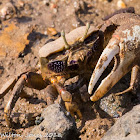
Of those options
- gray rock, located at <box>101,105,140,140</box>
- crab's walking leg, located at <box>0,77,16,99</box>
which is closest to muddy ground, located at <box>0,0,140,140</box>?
crab's walking leg, located at <box>0,77,16,99</box>

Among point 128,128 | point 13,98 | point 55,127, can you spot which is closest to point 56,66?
point 13,98

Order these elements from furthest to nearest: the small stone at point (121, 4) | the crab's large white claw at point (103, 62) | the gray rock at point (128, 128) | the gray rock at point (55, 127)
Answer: the small stone at point (121, 4) < the crab's large white claw at point (103, 62) < the gray rock at point (55, 127) < the gray rock at point (128, 128)

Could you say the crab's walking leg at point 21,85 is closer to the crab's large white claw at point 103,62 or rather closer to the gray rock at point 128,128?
the crab's large white claw at point 103,62

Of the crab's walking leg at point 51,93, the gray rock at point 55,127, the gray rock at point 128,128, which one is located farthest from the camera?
the crab's walking leg at point 51,93

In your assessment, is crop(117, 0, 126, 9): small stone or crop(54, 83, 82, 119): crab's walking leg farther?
crop(117, 0, 126, 9): small stone

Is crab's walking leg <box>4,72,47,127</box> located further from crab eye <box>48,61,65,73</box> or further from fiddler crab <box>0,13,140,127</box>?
crab eye <box>48,61,65,73</box>

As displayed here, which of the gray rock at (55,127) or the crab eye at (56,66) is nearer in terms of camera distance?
the gray rock at (55,127)

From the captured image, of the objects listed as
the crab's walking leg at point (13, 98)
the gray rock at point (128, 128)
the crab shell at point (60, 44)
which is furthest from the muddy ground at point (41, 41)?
the crab shell at point (60, 44)
